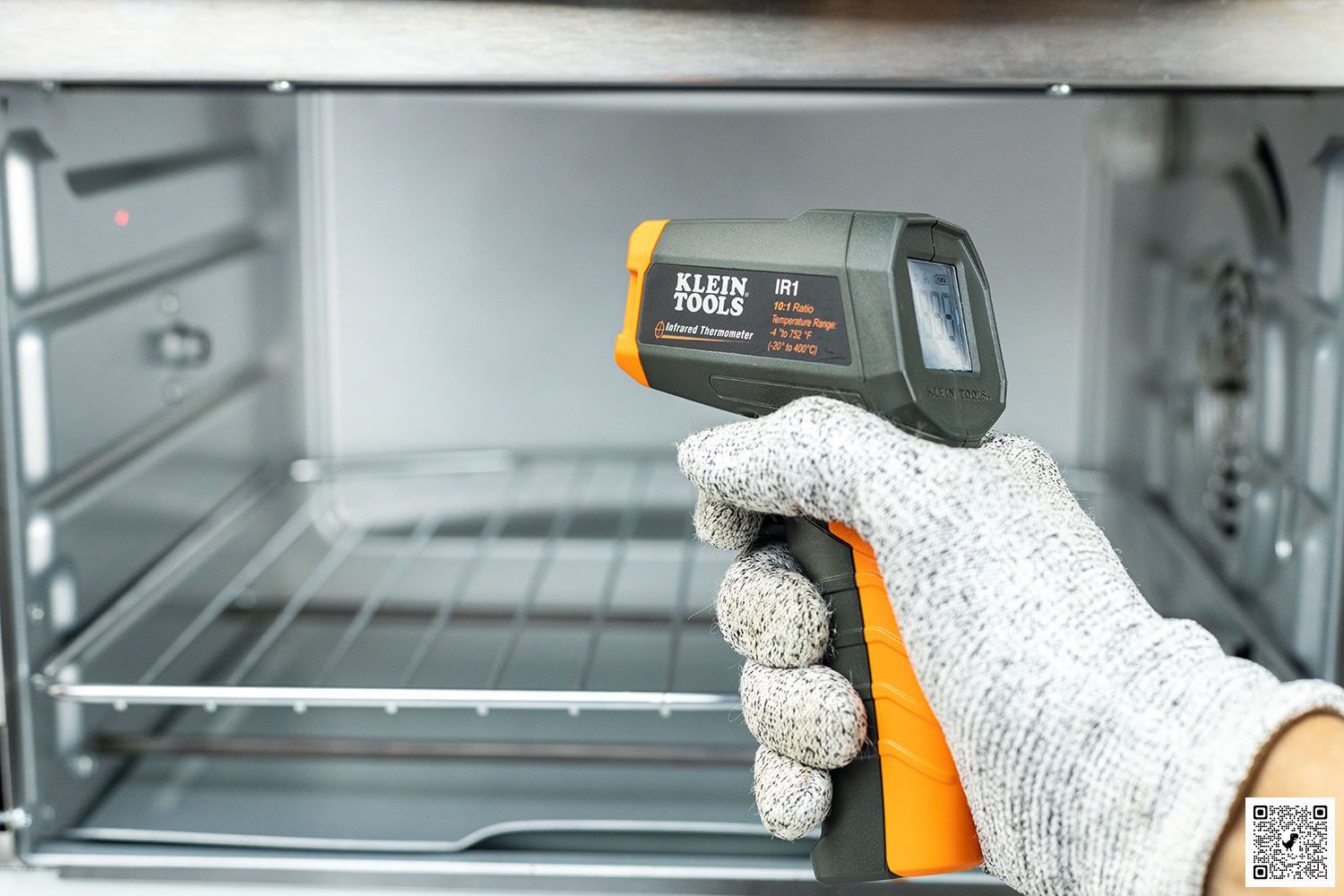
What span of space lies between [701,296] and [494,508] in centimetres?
100

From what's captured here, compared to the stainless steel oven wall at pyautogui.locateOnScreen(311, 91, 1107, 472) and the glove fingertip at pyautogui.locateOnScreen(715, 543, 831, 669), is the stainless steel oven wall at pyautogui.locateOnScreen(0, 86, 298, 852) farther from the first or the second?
the glove fingertip at pyautogui.locateOnScreen(715, 543, 831, 669)

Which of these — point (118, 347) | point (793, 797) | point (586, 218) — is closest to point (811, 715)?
point (793, 797)

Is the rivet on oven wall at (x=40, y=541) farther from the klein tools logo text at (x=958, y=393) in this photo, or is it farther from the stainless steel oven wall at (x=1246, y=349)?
the stainless steel oven wall at (x=1246, y=349)

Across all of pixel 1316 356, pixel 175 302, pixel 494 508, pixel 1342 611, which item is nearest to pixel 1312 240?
pixel 1316 356

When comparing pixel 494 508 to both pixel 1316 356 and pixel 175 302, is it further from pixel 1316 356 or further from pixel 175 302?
pixel 1316 356

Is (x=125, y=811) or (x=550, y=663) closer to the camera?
(x=125, y=811)

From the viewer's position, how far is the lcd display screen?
28.7 inches

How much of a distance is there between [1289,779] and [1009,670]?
0.49ft

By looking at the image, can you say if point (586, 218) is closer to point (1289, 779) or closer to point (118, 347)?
point (118, 347)

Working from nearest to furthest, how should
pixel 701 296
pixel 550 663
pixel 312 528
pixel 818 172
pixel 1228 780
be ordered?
pixel 1228 780 < pixel 701 296 < pixel 550 663 < pixel 818 172 < pixel 312 528

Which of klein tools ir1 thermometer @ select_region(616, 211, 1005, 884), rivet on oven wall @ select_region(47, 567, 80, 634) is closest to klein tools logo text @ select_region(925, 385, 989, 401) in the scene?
klein tools ir1 thermometer @ select_region(616, 211, 1005, 884)

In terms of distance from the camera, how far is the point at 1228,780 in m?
0.61

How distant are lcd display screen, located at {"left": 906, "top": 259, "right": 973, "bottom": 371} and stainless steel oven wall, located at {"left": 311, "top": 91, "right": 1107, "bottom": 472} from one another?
81 cm

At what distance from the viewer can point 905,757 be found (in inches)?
30.1
